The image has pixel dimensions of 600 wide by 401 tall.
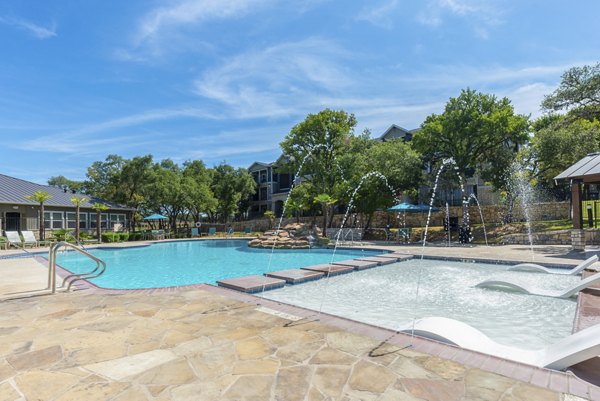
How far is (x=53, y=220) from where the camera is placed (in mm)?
24078

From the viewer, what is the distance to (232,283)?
Answer: 630cm

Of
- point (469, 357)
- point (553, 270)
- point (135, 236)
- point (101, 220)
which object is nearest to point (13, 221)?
point (101, 220)

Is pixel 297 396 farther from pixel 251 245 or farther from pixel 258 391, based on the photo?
pixel 251 245

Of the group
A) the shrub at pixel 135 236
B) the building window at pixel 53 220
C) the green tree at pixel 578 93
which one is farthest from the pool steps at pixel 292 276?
the building window at pixel 53 220

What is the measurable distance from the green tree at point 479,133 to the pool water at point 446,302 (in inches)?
469

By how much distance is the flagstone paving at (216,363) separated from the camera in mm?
2367

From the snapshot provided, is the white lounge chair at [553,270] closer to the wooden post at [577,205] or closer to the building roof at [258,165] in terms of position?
the wooden post at [577,205]

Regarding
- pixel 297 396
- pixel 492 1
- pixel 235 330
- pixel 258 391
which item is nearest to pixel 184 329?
pixel 235 330

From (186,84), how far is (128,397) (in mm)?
17706

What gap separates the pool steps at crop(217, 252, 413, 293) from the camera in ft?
20.6

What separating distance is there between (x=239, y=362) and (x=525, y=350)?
288cm

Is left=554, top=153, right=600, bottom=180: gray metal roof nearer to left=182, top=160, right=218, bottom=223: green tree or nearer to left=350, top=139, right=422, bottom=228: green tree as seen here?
left=350, top=139, right=422, bottom=228: green tree

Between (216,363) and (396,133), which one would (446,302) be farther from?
(396,133)

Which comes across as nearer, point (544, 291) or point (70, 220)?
point (544, 291)
